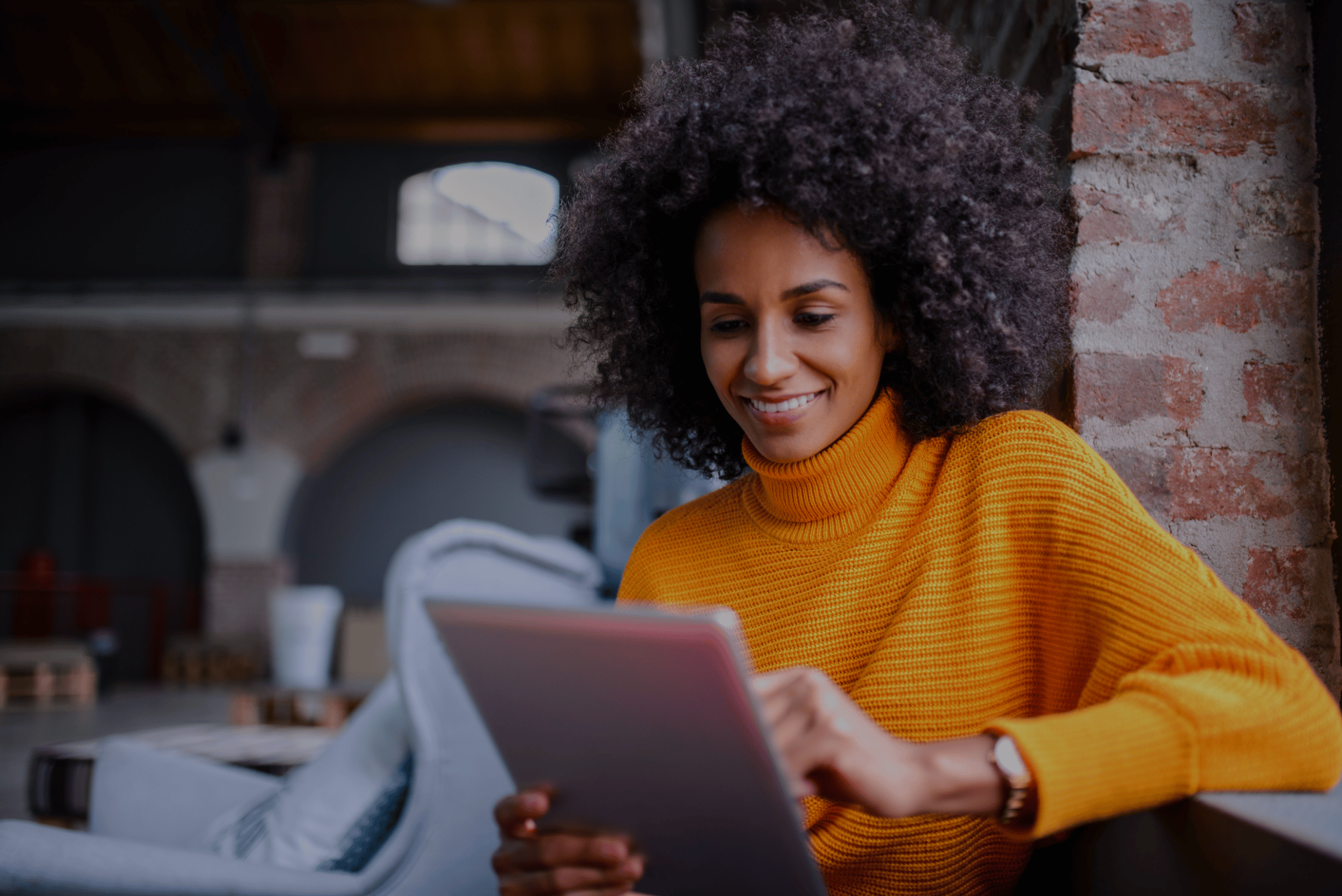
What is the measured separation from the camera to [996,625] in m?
0.94

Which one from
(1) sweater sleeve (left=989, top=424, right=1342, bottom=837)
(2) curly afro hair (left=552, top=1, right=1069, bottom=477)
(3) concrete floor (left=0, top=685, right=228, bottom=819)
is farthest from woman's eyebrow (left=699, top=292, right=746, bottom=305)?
(3) concrete floor (left=0, top=685, right=228, bottom=819)

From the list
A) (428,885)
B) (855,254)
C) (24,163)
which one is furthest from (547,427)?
(24,163)

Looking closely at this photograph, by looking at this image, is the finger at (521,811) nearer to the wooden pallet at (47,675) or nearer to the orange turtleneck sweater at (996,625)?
the orange turtleneck sweater at (996,625)

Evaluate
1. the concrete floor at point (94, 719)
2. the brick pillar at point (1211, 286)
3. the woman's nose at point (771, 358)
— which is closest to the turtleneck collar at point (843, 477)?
the woman's nose at point (771, 358)

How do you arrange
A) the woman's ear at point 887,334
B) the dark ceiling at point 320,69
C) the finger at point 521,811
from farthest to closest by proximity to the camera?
the dark ceiling at point 320,69 < the woman's ear at point 887,334 < the finger at point 521,811

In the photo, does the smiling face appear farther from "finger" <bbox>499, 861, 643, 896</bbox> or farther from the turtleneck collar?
"finger" <bbox>499, 861, 643, 896</bbox>

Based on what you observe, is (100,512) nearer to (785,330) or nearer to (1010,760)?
(785,330)

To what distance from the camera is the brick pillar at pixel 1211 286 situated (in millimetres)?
1165

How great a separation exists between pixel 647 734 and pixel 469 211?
29.8 ft

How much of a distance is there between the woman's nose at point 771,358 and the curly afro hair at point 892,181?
0.12m

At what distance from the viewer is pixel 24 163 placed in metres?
9.34

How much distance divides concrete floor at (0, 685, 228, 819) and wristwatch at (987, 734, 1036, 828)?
4105mm

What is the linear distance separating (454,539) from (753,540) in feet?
2.25

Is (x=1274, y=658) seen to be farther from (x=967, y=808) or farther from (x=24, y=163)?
(x=24, y=163)
